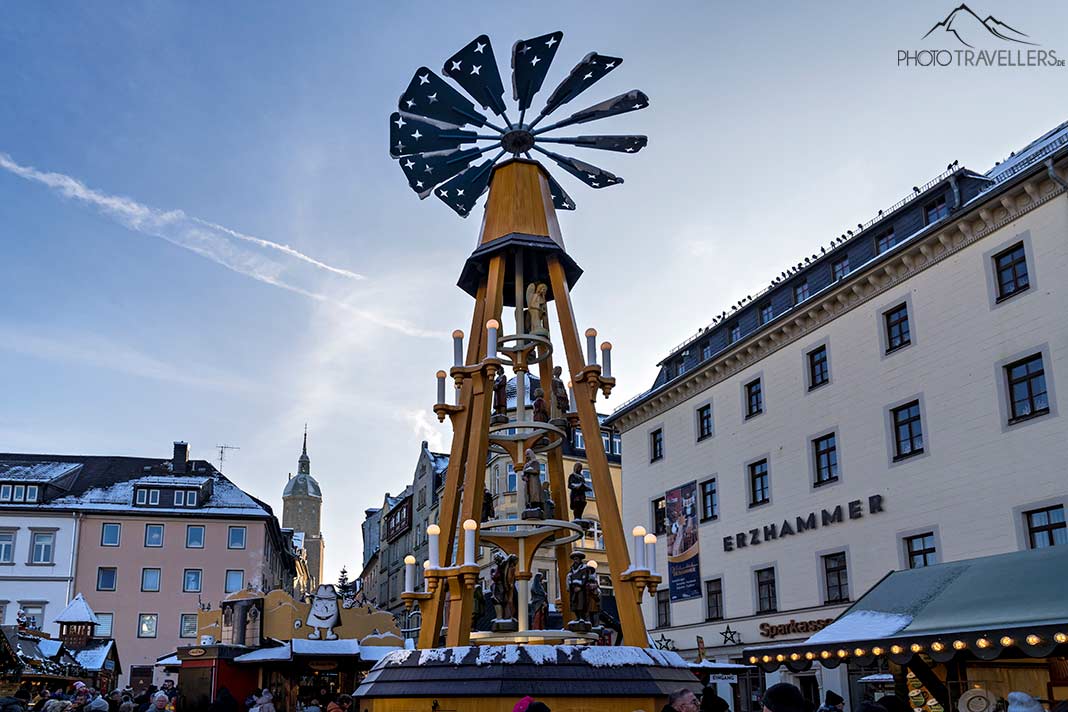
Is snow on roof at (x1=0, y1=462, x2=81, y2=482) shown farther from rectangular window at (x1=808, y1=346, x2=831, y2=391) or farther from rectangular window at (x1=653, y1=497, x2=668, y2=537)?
rectangular window at (x1=808, y1=346, x2=831, y2=391)

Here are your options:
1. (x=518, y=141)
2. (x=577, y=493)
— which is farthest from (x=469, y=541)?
(x=518, y=141)

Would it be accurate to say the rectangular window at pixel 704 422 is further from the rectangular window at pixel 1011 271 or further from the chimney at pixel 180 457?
the chimney at pixel 180 457

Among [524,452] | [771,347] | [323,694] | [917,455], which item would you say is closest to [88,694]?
[524,452]

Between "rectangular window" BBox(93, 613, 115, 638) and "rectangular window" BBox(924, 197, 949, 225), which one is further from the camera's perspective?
"rectangular window" BBox(93, 613, 115, 638)

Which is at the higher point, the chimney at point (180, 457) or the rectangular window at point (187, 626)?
the chimney at point (180, 457)

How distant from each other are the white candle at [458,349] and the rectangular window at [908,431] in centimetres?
1594

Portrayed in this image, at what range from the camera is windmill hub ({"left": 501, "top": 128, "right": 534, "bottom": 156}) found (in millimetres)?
16156

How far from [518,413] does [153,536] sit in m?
49.1

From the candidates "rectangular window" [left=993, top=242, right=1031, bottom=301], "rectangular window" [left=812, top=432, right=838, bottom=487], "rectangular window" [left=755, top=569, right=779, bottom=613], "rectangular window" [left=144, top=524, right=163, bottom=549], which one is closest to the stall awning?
"rectangular window" [left=993, top=242, right=1031, bottom=301]

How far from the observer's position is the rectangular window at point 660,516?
38.6 m

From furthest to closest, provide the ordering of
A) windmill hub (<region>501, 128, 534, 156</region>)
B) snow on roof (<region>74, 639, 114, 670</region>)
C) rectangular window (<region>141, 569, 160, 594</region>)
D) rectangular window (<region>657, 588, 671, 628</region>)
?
rectangular window (<region>141, 569, 160, 594</region>)
rectangular window (<region>657, 588, 671, 628</region>)
snow on roof (<region>74, 639, 114, 670</region>)
windmill hub (<region>501, 128, 534, 156</region>)

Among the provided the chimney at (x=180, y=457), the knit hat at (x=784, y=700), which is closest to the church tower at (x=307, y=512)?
the chimney at (x=180, y=457)

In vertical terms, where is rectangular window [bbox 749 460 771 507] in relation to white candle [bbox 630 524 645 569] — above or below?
above

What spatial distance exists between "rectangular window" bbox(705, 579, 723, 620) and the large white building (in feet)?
0.20
